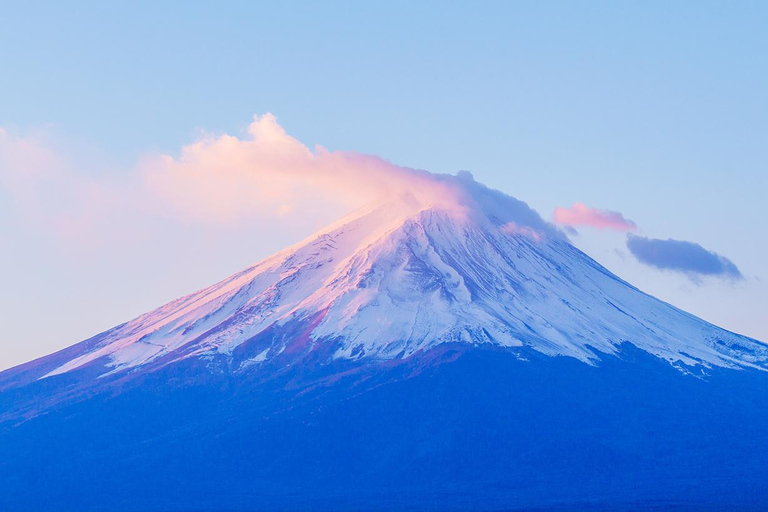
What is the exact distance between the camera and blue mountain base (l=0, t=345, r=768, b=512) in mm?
90250

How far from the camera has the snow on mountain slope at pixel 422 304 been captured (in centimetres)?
11281

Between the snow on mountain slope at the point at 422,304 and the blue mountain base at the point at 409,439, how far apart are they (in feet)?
11.6

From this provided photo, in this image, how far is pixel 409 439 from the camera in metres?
99.6

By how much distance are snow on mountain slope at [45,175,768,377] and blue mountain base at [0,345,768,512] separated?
3.52 metres

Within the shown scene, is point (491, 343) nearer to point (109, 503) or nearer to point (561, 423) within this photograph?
point (561, 423)

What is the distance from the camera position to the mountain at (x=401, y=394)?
92875 millimetres

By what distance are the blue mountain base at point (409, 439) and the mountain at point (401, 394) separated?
189 millimetres

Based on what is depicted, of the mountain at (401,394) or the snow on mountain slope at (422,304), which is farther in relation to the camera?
the snow on mountain slope at (422,304)

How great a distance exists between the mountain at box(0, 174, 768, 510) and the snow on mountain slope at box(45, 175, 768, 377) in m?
0.27

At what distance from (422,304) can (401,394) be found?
14.0m

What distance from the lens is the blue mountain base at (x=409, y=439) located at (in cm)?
9025

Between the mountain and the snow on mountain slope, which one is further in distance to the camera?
the snow on mountain slope

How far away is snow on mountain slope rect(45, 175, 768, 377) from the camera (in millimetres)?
112812

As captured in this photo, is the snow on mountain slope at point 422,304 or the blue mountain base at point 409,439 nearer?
the blue mountain base at point 409,439
